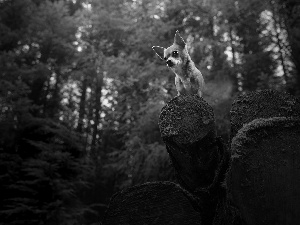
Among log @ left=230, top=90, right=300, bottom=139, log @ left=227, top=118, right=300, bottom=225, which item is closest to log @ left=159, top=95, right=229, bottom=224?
log @ left=230, top=90, right=300, bottom=139

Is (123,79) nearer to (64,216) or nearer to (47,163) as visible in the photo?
(47,163)

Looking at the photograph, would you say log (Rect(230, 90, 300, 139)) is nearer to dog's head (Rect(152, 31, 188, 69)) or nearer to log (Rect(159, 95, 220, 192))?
log (Rect(159, 95, 220, 192))

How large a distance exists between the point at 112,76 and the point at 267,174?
8276mm

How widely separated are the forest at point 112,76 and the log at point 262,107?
15.4 ft

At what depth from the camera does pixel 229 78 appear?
8734 mm

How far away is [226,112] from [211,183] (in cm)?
502

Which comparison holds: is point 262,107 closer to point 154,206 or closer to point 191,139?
point 191,139

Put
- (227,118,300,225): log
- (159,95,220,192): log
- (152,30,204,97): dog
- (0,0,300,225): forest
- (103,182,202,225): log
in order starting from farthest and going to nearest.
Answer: (0,0,300,225): forest → (152,30,204,97): dog → (159,95,220,192): log → (103,182,202,225): log → (227,118,300,225): log

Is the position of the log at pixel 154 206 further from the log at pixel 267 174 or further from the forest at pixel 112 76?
the forest at pixel 112 76

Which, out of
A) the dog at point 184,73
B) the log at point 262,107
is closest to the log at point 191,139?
the log at point 262,107

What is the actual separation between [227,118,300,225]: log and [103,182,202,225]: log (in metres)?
0.36

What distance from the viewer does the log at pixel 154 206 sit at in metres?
1.65

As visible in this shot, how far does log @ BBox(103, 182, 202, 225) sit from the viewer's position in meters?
1.65

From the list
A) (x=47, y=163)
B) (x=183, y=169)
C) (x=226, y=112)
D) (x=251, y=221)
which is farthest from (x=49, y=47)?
(x=251, y=221)
